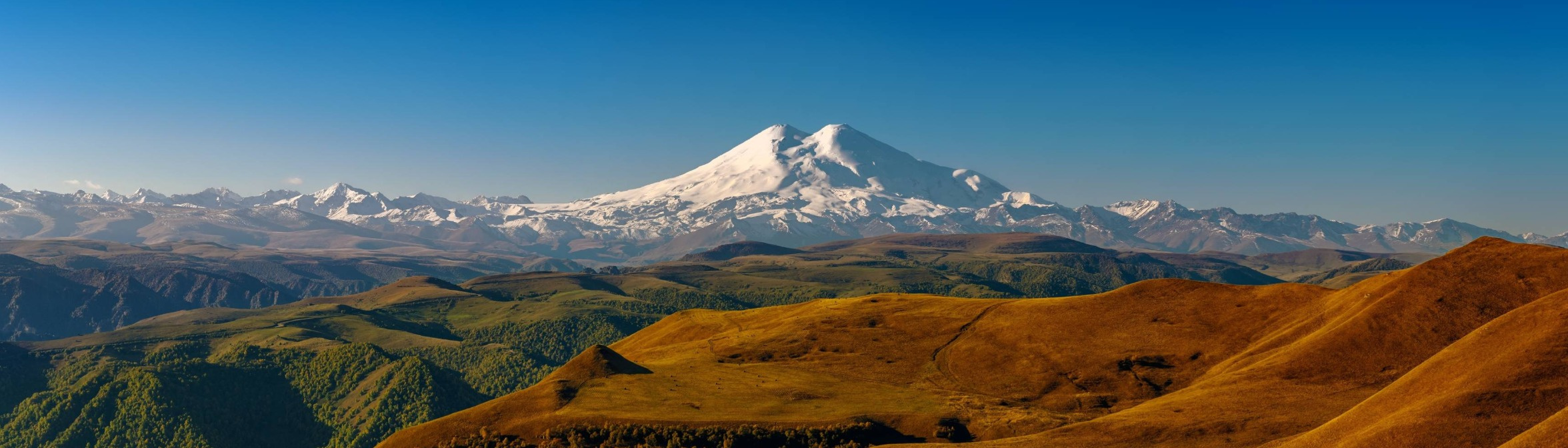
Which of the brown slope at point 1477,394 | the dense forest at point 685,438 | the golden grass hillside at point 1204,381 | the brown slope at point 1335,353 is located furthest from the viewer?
the dense forest at point 685,438

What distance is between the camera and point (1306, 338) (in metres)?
165

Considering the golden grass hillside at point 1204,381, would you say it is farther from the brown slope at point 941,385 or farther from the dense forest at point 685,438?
the dense forest at point 685,438

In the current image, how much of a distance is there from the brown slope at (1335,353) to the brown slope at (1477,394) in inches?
493

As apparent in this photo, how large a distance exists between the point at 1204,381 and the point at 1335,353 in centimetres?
1853

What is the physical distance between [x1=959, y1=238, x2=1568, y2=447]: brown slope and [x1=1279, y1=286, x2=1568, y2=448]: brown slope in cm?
1252

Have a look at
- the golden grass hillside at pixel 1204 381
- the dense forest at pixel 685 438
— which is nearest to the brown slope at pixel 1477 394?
the golden grass hillside at pixel 1204 381

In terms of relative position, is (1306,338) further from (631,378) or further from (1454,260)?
(631,378)

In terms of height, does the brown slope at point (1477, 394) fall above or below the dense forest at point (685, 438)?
above

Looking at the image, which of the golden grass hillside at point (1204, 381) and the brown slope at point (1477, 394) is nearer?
the brown slope at point (1477, 394)

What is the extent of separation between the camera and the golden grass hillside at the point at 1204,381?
4321 inches

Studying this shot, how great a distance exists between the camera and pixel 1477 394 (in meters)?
104

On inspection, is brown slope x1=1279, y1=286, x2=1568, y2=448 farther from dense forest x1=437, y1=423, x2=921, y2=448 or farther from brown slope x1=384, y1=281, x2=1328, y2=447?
dense forest x1=437, y1=423, x2=921, y2=448

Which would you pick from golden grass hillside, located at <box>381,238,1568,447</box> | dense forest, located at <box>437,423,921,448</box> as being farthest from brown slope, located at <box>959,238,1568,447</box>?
dense forest, located at <box>437,423,921,448</box>

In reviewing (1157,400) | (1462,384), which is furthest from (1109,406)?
(1462,384)
